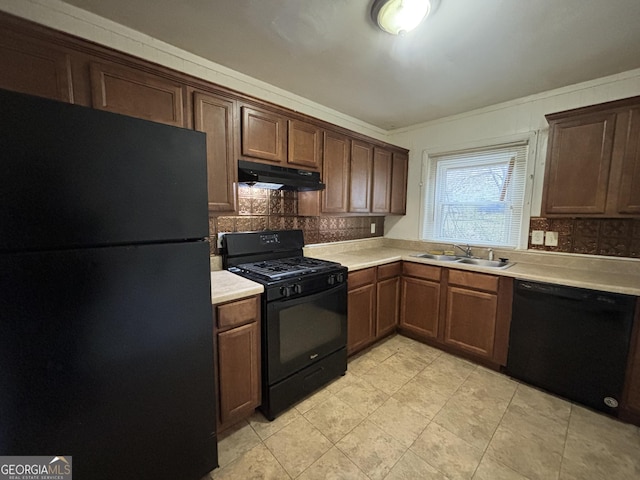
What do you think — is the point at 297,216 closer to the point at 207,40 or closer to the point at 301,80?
the point at 301,80

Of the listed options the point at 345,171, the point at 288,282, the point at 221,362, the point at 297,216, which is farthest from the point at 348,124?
the point at 221,362

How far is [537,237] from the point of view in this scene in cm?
249

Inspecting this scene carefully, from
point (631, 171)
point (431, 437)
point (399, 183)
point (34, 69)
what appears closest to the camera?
point (34, 69)

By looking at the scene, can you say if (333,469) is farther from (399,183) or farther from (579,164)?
(399,183)

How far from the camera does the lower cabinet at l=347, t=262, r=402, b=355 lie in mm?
2395

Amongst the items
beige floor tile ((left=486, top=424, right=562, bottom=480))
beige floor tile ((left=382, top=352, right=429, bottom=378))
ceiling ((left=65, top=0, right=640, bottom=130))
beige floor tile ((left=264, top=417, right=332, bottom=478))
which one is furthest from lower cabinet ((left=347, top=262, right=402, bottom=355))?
ceiling ((left=65, top=0, right=640, bottom=130))

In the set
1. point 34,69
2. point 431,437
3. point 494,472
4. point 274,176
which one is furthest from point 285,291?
point 34,69

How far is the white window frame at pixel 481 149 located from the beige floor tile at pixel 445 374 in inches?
49.4

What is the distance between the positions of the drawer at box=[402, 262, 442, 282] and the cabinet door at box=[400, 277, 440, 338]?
1.7 inches

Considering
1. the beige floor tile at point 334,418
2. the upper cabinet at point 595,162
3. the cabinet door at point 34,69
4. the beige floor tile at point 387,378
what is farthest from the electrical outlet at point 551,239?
the cabinet door at point 34,69

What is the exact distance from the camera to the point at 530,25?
1.52 metres

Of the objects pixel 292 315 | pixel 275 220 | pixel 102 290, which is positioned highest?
pixel 275 220

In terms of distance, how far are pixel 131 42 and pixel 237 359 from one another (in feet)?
6.94

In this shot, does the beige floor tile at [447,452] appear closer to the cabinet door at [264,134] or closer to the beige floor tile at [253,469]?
the beige floor tile at [253,469]
